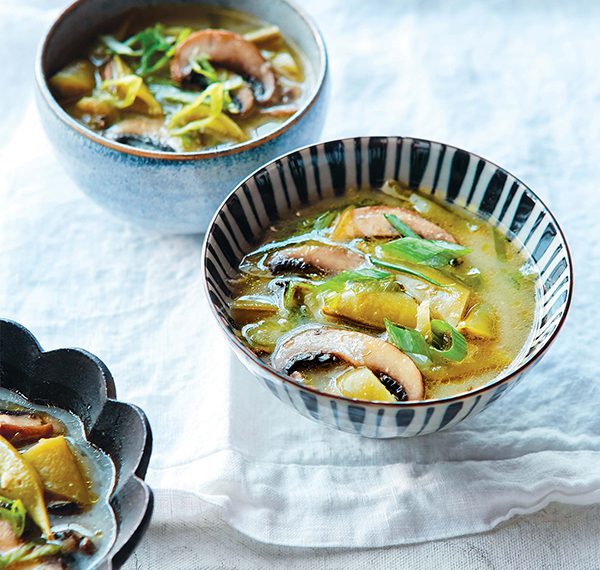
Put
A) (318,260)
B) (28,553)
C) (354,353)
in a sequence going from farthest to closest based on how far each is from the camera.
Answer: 1. (318,260)
2. (354,353)
3. (28,553)

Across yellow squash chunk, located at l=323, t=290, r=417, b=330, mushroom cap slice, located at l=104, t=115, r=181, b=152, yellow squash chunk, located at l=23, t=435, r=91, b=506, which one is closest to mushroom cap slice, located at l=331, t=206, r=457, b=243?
yellow squash chunk, located at l=323, t=290, r=417, b=330

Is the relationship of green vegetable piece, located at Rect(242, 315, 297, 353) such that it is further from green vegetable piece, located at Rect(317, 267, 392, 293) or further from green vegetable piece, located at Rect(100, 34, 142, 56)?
green vegetable piece, located at Rect(100, 34, 142, 56)

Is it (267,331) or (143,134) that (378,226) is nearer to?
(267,331)

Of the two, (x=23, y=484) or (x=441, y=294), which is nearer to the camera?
(x=23, y=484)

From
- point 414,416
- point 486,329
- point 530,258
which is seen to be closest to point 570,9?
point 530,258

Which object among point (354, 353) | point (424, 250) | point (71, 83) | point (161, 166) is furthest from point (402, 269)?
point (71, 83)
